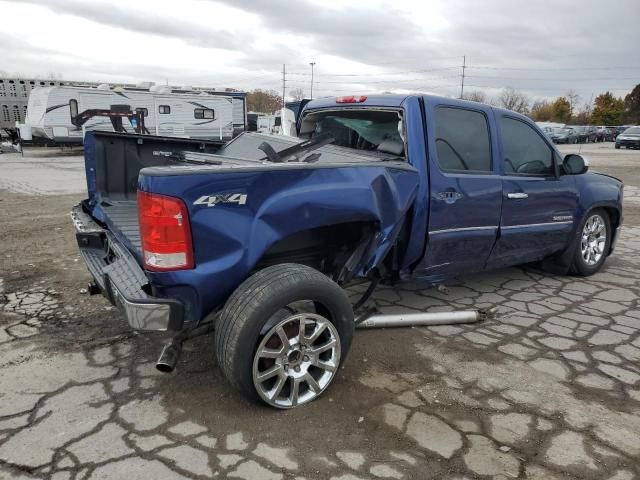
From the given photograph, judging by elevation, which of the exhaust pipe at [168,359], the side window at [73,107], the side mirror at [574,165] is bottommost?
the exhaust pipe at [168,359]

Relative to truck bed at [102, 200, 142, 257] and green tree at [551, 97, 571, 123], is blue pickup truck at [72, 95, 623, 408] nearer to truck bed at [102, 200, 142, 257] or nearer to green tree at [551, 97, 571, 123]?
truck bed at [102, 200, 142, 257]

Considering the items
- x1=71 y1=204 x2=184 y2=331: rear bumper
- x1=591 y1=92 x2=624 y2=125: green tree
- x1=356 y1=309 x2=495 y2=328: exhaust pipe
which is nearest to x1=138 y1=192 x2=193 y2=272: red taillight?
x1=71 y1=204 x2=184 y2=331: rear bumper

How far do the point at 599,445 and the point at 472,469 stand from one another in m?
0.76

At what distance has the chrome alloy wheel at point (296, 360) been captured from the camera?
2.73 meters

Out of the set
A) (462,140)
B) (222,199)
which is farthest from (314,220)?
(462,140)

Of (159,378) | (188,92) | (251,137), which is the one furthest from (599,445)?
(188,92)

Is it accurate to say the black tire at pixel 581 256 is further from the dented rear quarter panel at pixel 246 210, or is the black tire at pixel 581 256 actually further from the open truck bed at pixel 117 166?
the open truck bed at pixel 117 166

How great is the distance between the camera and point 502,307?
4508mm

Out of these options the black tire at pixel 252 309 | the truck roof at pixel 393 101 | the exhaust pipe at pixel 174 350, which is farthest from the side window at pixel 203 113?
the black tire at pixel 252 309

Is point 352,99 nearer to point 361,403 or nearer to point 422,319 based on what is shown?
point 422,319

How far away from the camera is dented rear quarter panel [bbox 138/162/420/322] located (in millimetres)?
2506

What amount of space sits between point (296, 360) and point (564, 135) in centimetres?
4123

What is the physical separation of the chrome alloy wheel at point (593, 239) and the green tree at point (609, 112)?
73741mm

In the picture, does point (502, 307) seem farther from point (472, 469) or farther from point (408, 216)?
point (472, 469)
